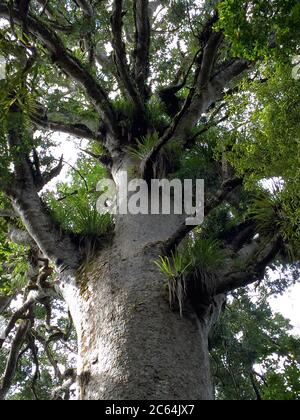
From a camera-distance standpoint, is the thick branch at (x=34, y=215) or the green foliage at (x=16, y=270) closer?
the thick branch at (x=34, y=215)

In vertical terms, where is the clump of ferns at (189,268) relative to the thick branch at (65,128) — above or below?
below

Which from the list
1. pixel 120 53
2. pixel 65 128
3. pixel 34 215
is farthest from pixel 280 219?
pixel 65 128

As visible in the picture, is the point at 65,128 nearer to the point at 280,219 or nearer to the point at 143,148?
the point at 143,148

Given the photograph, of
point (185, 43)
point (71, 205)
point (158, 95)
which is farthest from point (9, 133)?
point (185, 43)

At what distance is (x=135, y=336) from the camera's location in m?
3.06

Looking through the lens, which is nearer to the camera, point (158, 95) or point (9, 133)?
point (9, 133)

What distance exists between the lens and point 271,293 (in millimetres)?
8156

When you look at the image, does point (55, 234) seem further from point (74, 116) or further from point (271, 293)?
point (271, 293)

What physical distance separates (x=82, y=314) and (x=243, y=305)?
5.71 m

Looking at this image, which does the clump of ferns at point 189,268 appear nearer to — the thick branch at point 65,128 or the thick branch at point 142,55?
the thick branch at point 65,128

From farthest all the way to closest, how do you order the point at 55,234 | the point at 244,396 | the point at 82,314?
the point at 244,396 < the point at 55,234 < the point at 82,314

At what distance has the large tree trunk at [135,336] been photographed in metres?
2.81

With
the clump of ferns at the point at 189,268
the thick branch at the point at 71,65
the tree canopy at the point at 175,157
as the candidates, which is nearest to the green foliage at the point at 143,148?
the tree canopy at the point at 175,157

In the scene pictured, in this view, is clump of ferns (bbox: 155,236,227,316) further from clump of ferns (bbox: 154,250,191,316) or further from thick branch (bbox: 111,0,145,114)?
thick branch (bbox: 111,0,145,114)
